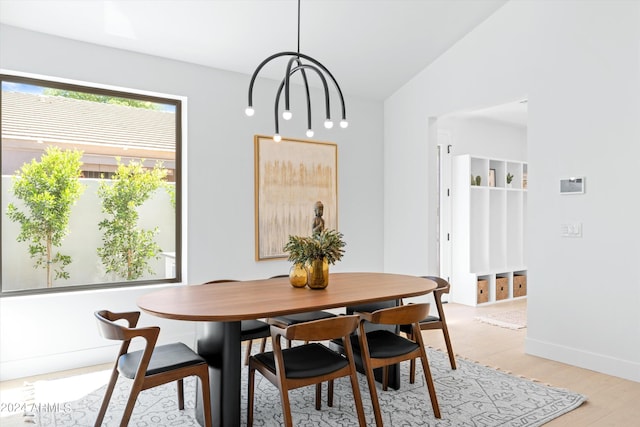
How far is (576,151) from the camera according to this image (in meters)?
3.59

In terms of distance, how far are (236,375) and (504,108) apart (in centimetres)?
497

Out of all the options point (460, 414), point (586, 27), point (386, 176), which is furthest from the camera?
point (386, 176)

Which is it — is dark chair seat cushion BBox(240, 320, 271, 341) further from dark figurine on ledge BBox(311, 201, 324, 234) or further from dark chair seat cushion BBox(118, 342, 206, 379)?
dark figurine on ledge BBox(311, 201, 324, 234)

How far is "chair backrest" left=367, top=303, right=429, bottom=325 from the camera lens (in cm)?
244

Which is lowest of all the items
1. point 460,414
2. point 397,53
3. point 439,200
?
point 460,414

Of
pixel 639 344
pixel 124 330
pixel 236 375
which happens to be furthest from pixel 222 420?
pixel 639 344

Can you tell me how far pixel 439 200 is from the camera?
6188mm

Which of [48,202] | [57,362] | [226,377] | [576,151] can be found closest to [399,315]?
[226,377]

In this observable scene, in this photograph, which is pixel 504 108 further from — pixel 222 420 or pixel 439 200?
pixel 222 420

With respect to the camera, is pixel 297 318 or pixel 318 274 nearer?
pixel 318 274

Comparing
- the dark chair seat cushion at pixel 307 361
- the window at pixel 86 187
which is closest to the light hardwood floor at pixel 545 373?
the window at pixel 86 187

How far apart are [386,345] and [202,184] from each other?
2.34m

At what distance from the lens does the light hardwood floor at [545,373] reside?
8.79 ft

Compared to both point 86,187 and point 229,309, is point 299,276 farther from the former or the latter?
point 86,187
